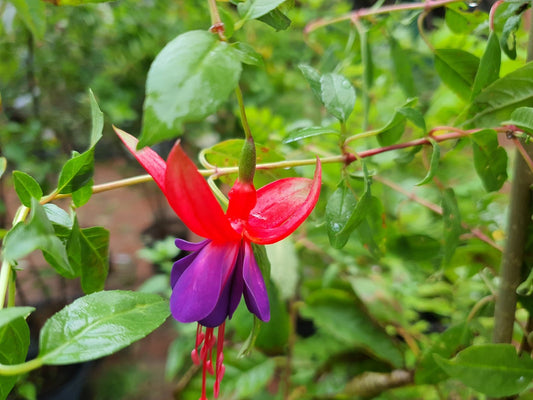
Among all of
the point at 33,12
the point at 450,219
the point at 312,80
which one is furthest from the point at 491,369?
the point at 33,12

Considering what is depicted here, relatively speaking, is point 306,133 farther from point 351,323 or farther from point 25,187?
point 351,323

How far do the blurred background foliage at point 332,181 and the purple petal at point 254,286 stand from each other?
0.11 meters

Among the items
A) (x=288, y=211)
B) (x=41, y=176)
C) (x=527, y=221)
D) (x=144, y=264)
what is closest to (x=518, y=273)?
(x=527, y=221)

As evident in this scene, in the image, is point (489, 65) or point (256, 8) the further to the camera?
point (489, 65)

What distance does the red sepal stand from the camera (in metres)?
0.21

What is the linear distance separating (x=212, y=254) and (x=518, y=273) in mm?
263

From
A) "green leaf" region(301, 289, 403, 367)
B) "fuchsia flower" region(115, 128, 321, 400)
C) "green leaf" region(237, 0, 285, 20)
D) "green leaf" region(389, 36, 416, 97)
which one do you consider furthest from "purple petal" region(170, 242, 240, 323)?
"green leaf" region(301, 289, 403, 367)

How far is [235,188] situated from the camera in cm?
24

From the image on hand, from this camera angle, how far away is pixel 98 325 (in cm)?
20

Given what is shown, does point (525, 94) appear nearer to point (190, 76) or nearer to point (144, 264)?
point (190, 76)

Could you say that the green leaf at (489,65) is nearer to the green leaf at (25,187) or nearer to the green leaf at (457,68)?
the green leaf at (457,68)

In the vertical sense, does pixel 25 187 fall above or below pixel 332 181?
above

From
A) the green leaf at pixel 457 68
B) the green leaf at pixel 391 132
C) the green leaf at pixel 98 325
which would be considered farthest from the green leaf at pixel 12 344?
the green leaf at pixel 457 68

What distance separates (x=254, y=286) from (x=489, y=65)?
231 millimetres
